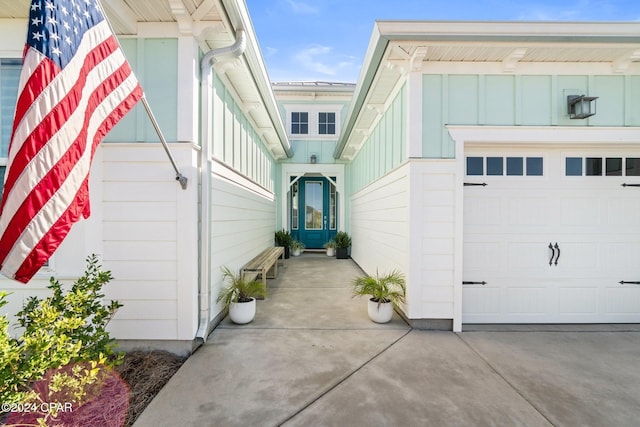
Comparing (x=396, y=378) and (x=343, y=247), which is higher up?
(x=343, y=247)

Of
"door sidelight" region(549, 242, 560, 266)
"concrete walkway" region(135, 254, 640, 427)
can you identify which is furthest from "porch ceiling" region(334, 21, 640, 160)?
"concrete walkway" region(135, 254, 640, 427)

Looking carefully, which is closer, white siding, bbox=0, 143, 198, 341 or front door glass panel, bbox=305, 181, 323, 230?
white siding, bbox=0, 143, 198, 341

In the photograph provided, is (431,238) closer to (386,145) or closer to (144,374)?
(386,145)

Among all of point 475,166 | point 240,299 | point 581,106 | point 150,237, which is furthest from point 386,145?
point 150,237

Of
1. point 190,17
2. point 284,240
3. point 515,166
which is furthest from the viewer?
point 284,240

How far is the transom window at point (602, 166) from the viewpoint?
361 cm

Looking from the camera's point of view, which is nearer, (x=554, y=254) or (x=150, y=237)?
(x=150, y=237)

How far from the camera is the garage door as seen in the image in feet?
11.9

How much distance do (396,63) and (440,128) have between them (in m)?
0.91

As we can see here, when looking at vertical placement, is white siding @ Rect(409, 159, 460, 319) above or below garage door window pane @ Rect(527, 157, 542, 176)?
below

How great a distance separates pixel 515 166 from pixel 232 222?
3.75 metres

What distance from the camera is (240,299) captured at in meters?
3.60

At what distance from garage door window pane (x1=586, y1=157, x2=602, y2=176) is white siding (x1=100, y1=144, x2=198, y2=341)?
4.63 metres

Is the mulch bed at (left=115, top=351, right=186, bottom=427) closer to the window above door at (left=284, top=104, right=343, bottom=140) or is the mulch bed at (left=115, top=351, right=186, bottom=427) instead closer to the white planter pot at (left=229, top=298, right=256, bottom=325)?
the white planter pot at (left=229, top=298, right=256, bottom=325)
